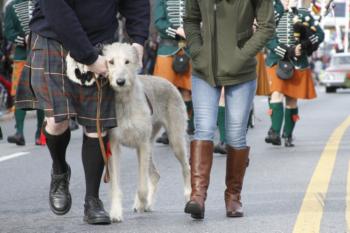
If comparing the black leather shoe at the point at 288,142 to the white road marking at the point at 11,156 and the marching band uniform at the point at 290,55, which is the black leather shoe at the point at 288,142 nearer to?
the marching band uniform at the point at 290,55

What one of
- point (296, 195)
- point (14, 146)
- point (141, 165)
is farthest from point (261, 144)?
point (141, 165)

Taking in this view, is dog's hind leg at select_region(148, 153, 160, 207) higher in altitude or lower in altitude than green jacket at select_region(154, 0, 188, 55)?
lower

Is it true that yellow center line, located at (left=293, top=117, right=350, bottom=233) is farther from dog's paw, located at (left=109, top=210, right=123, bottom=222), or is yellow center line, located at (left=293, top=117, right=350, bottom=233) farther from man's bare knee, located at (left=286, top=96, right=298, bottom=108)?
dog's paw, located at (left=109, top=210, right=123, bottom=222)

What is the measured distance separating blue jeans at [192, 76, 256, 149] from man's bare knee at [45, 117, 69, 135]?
853 millimetres

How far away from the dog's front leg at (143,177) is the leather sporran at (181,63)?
223 inches

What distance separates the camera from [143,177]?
6480mm

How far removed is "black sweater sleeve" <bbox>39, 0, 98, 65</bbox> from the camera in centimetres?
580

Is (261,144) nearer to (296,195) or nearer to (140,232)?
(296,195)

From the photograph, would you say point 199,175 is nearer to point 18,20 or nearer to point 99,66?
point 99,66

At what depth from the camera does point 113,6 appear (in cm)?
609

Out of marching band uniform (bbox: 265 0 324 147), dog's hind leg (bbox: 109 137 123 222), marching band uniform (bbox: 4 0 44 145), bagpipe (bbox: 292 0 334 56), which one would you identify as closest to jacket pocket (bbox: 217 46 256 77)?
dog's hind leg (bbox: 109 137 123 222)

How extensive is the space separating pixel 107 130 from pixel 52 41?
638mm

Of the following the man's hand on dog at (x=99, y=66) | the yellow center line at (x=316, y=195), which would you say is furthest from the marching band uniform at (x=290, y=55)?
the man's hand on dog at (x=99, y=66)

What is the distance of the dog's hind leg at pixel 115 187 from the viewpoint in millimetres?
6199
